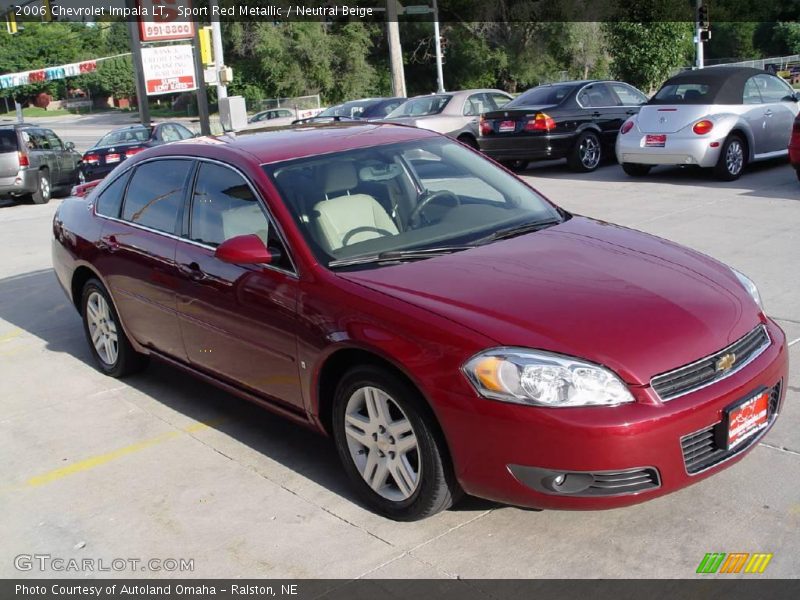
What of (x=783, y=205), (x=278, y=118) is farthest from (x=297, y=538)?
(x=278, y=118)

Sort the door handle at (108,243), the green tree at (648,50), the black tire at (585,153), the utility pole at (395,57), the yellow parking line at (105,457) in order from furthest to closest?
the green tree at (648,50) < the utility pole at (395,57) < the black tire at (585,153) < the door handle at (108,243) < the yellow parking line at (105,457)

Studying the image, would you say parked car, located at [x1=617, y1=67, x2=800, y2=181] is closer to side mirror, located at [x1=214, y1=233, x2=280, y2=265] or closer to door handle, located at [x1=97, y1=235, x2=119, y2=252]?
door handle, located at [x1=97, y1=235, x2=119, y2=252]

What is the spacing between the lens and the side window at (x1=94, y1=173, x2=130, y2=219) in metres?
6.06

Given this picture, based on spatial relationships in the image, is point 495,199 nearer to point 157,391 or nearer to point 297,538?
point 297,538

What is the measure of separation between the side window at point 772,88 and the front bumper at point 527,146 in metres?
3.01

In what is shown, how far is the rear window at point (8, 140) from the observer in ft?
60.0

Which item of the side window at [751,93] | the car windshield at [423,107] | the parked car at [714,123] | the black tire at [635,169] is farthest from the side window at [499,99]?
the side window at [751,93]

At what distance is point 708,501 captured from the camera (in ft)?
13.3

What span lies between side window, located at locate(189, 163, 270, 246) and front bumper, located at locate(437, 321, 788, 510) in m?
1.57

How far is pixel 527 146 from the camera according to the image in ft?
50.3

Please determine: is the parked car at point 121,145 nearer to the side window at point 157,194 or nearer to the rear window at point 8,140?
the rear window at point 8,140

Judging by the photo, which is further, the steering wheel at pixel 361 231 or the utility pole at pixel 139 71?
the utility pole at pixel 139 71

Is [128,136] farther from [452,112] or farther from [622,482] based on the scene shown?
[622,482]
